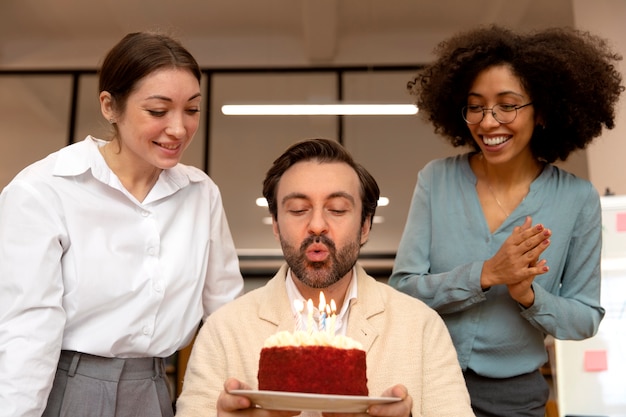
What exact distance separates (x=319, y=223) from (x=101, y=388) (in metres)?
0.72

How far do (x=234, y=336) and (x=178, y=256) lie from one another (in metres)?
0.31

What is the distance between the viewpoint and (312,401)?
4.00 ft

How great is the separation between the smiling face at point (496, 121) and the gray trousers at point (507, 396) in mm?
670

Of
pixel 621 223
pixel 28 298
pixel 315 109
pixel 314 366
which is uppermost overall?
pixel 315 109

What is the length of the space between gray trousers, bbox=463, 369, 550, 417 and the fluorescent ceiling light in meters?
4.77

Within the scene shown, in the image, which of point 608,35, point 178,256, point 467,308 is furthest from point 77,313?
point 608,35

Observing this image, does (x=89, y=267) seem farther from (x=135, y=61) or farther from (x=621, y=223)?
(x=621, y=223)

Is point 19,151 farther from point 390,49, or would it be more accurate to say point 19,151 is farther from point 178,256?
point 178,256

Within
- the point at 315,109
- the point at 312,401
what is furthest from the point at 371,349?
the point at 315,109

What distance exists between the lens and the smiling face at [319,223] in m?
1.86

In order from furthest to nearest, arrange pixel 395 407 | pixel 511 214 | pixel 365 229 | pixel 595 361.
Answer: pixel 595 361 < pixel 511 214 < pixel 365 229 < pixel 395 407

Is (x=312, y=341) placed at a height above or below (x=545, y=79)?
below

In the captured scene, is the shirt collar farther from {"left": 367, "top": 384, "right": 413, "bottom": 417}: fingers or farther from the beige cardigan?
{"left": 367, "top": 384, "right": 413, "bottom": 417}: fingers

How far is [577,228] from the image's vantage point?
2156 mm
